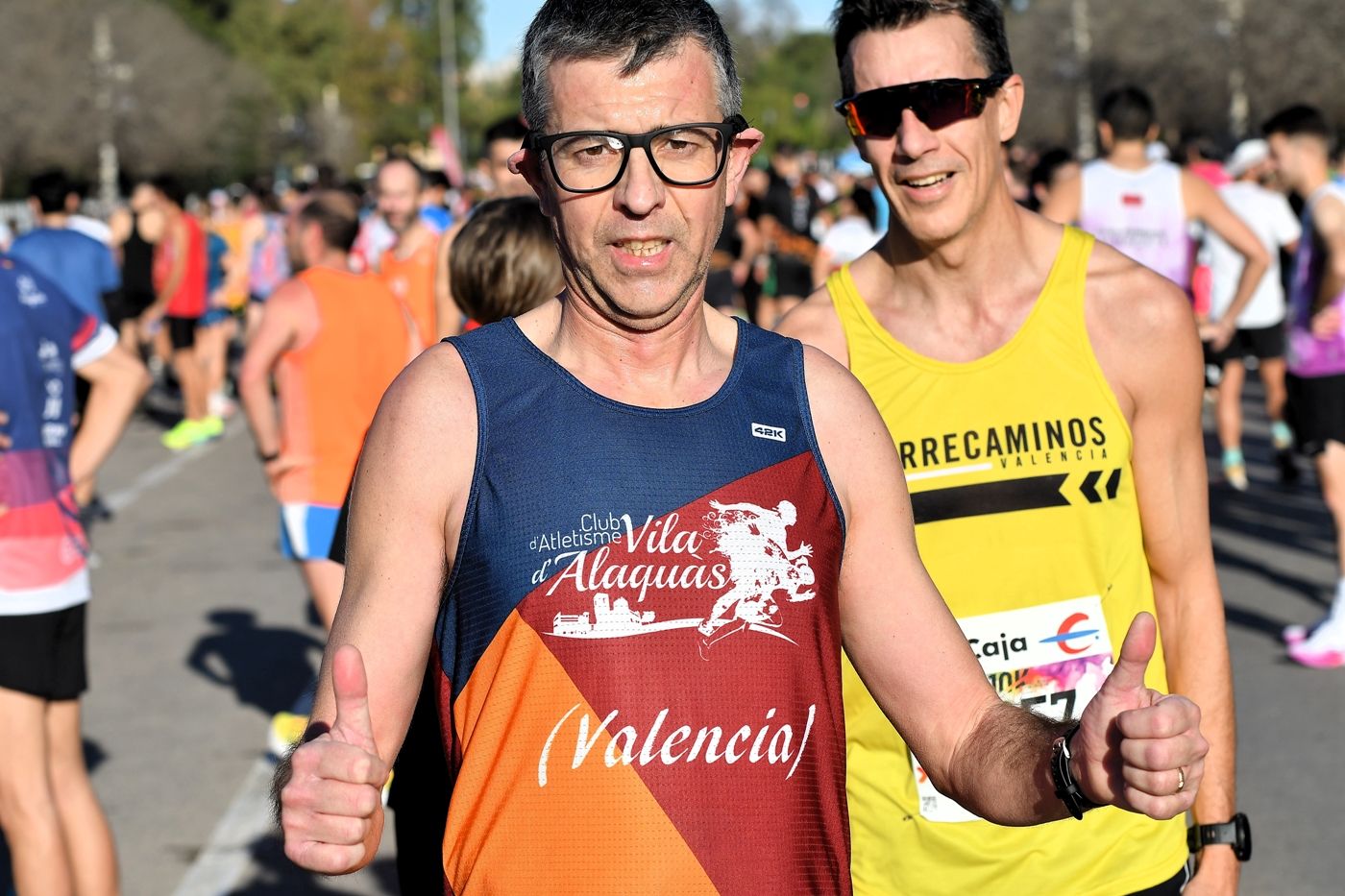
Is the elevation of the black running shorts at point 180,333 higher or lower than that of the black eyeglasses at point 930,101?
lower

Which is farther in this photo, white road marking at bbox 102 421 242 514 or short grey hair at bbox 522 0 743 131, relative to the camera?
white road marking at bbox 102 421 242 514

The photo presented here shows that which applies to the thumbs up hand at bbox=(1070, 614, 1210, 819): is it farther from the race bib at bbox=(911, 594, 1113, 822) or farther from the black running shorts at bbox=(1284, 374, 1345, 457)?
the black running shorts at bbox=(1284, 374, 1345, 457)

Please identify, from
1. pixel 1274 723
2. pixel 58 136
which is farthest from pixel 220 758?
pixel 58 136

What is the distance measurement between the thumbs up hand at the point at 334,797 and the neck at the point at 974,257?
1.66 metres

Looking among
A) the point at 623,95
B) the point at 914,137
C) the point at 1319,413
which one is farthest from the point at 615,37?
the point at 1319,413

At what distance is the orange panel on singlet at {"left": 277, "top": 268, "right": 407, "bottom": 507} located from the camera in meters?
6.63

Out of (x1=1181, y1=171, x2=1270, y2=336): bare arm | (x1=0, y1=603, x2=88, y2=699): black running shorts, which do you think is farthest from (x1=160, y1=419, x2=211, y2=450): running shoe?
(x1=0, y1=603, x2=88, y2=699): black running shorts

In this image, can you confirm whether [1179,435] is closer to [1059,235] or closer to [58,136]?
[1059,235]

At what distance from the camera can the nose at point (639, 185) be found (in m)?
2.22

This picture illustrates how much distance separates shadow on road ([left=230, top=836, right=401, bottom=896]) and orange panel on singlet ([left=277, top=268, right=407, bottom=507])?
1.53m

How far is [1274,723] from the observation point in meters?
6.58

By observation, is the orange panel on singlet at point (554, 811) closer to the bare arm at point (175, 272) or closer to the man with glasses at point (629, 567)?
the man with glasses at point (629, 567)

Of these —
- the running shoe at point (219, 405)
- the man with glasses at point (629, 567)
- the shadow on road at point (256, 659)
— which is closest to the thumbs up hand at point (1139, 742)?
the man with glasses at point (629, 567)

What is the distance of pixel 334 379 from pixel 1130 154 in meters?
4.24
